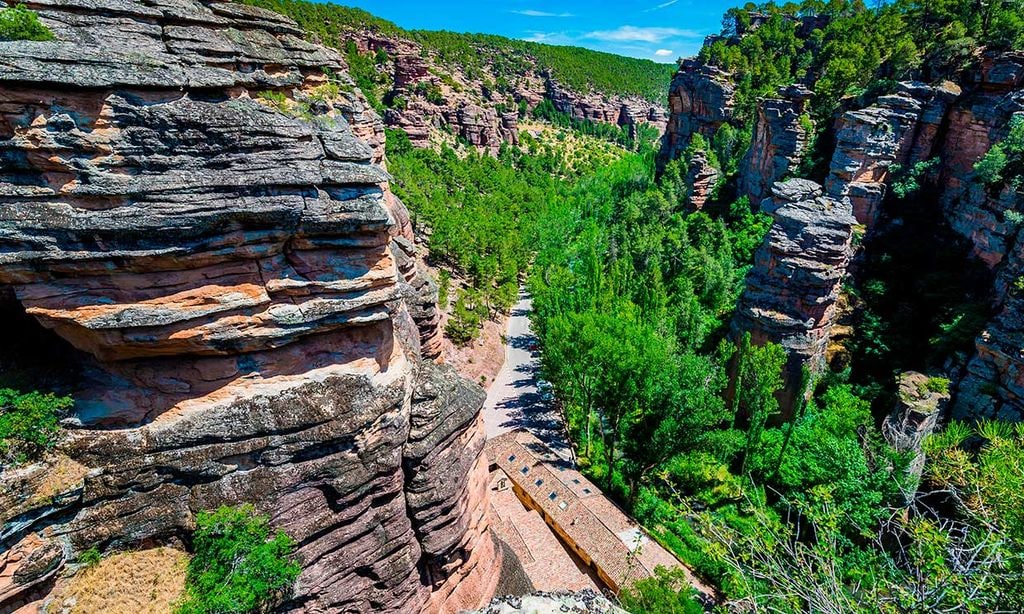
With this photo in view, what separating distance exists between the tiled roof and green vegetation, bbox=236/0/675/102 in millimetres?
71369

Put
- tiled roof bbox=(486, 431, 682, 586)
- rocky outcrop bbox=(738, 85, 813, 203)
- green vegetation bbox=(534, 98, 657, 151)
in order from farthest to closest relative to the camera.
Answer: green vegetation bbox=(534, 98, 657, 151) < rocky outcrop bbox=(738, 85, 813, 203) < tiled roof bbox=(486, 431, 682, 586)

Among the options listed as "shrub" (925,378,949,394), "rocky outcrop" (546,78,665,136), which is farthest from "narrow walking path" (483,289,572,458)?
"rocky outcrop" (546,78,665,136)

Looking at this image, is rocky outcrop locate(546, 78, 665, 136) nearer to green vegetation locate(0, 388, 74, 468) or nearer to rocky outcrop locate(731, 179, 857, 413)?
rocky outcrop locate(731, 179, 857, 413)

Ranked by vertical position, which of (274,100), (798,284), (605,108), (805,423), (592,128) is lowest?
(805,423)

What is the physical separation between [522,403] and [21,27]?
29.3 m

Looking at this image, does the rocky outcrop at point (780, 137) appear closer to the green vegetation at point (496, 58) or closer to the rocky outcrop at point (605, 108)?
the green vegetation at point (496, 58)

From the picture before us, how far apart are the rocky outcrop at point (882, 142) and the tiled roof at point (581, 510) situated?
26.0 m

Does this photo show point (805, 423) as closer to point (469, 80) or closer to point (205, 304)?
point (205, 304)

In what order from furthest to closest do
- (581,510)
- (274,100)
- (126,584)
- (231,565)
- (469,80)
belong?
(469,80) → (581,510) → (274,100) → (231,565) → (126,584)

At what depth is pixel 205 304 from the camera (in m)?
9.88

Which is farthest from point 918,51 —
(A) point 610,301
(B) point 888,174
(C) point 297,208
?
(C) point 297,208

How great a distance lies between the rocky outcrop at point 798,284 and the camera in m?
24.3

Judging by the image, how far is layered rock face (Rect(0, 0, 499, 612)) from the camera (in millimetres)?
8766

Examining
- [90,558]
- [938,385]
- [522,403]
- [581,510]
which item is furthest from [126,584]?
[938,385]
